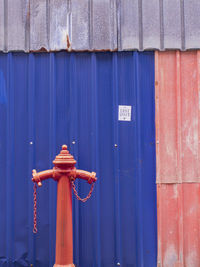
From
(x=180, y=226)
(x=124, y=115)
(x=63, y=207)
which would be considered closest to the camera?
(x=63, y=207)

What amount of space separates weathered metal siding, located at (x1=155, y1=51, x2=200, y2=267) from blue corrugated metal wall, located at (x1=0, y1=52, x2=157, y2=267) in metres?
0.12

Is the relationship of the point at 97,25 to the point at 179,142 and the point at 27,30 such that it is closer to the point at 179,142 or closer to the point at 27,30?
the point at 27,30

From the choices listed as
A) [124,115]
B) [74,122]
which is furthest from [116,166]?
[74,122]

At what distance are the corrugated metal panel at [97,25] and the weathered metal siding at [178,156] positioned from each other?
262mm

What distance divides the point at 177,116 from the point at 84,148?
3.96 feet

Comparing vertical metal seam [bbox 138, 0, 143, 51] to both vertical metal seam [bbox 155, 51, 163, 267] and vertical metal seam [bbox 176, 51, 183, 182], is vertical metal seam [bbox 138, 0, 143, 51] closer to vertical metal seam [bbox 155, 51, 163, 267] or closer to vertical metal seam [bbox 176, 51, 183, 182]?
vertical metal seam [bbox 155, 51, 163, 267]

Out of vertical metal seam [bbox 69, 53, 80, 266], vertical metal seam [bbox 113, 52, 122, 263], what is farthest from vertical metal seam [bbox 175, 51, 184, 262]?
vertical metal seam [bbox 69, 53, 80, 266]

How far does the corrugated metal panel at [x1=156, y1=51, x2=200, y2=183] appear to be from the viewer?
398 cm

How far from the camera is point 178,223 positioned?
393 centimetres

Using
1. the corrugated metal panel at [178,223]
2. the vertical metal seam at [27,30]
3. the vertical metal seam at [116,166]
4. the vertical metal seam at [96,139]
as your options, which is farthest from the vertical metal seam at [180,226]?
the vertical metal seam at [27,30]

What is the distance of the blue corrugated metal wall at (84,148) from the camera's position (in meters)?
3.94

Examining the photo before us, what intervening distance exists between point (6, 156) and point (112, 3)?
7.54 ft

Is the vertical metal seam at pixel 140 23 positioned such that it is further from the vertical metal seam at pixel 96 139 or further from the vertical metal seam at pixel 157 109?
the vertical metal seam at pixel 96 139

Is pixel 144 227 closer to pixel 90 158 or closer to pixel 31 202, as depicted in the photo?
pixel 90 158
